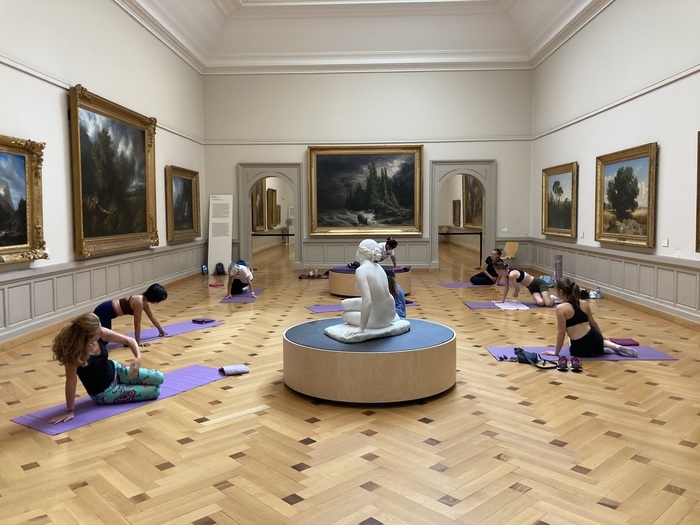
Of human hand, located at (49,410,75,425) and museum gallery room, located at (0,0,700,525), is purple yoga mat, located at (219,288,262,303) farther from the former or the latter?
human hand, located at (49,410,75,425)

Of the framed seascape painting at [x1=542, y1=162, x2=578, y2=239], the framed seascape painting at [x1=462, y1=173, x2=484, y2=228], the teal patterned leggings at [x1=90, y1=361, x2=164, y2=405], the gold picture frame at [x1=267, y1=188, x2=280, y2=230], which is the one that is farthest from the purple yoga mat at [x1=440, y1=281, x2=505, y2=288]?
the gold picture frame at [x1=267, y1=188, x2=280, y2=230]

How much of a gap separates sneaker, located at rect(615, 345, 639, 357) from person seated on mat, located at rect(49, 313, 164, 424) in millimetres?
6527

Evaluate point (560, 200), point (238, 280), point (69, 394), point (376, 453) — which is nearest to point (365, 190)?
point (560, 200)

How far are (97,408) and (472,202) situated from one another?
2713cm

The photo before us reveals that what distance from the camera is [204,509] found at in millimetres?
3973

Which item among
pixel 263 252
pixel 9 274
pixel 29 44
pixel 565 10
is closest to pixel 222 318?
pixel 9 274

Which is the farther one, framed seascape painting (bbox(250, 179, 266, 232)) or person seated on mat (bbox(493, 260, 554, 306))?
framed seascape painting (bbox(250, 179, 266, 232))

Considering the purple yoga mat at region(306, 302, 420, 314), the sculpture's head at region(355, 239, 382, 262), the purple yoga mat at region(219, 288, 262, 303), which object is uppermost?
the sculpture's head at region(355, 239, 382, 262)

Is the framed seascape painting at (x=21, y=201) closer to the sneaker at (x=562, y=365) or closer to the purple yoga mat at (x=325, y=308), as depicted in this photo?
the purple yoga mat at (x=325, y=308)

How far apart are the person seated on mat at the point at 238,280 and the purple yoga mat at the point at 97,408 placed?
21.6ft

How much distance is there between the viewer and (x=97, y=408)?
6113mm

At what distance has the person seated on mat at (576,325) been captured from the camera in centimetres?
789

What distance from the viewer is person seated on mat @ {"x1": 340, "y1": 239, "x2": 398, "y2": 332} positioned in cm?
646

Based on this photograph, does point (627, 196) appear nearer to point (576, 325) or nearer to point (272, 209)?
point (576, 325)
